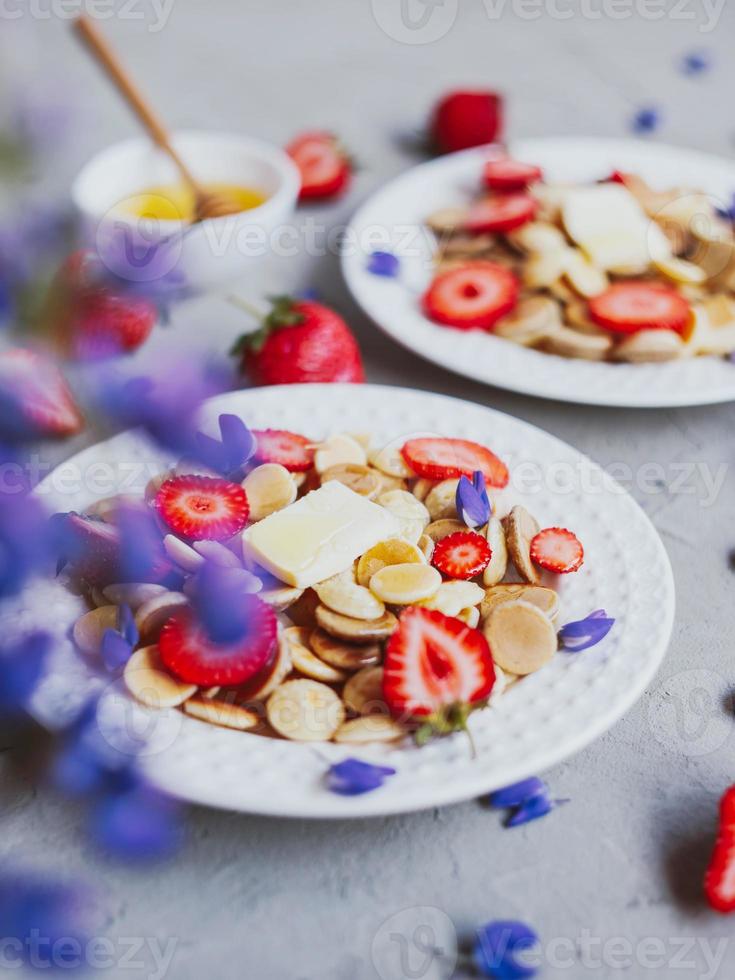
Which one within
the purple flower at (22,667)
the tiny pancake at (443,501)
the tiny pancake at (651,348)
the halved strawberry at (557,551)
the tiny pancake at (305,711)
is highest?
the purple flower at (22,667)

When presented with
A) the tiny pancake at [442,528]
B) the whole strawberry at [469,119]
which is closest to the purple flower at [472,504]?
the tiny pancake at [442,528]

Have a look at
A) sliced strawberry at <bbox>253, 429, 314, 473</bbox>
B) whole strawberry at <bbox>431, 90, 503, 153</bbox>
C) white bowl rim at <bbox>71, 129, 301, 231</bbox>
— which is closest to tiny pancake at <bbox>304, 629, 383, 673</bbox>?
sliced strawberry at <bbox>253, 429, 314, 473</bbox>

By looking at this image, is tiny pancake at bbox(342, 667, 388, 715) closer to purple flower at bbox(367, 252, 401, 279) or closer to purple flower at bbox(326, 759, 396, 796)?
purple flower at bbox(326, 759, 396, 796)

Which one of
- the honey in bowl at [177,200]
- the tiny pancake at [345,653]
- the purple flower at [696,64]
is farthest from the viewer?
the purple flower at [696,64]

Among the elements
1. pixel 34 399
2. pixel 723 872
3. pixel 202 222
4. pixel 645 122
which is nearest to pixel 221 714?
pixel 723 872

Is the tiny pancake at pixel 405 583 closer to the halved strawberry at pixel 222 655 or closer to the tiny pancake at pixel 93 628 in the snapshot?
the halved strawberry at pixel 222 655

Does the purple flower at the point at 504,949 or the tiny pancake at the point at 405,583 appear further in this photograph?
the tiny pancake at the point at 405,583

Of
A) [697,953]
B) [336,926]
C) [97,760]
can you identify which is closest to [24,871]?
[97,760]

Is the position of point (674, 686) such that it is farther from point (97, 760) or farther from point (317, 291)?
point (317, 291)
